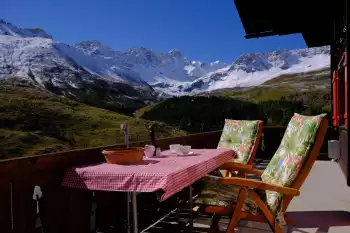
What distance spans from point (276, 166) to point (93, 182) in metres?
1.52

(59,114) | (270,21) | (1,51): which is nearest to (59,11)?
(1,51)

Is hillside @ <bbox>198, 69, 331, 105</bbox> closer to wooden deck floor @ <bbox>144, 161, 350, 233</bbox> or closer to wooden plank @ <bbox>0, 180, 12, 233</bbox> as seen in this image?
wooden deck floor @ <bbox>144, 161, 350, 233</bbox>

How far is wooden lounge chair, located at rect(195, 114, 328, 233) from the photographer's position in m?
2.54

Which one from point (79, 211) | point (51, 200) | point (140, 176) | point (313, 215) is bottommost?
point (313, 215)

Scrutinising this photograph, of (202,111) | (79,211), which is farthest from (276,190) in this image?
(202,111)

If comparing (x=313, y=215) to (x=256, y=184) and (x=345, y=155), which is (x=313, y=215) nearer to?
(x=256, y=184)

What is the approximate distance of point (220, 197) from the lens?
279 centimetres

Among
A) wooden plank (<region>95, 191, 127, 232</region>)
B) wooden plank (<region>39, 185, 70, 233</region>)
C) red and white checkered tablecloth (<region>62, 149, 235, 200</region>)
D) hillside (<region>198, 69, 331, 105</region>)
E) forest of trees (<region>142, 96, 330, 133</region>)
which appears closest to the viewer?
red and white checkered tablecloth (<region>62, 149, 235, 200</region>)

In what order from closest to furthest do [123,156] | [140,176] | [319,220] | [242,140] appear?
[140,176] < [123,156] < [319,220] < [242,140]

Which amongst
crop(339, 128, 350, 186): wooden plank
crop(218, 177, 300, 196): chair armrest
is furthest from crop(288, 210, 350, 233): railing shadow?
crop(218, 177, 300, 196): chair armrest

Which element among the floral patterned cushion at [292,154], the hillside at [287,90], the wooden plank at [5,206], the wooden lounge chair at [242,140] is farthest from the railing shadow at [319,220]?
the hillside at [287,90]

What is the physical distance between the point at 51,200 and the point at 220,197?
3.83 ft

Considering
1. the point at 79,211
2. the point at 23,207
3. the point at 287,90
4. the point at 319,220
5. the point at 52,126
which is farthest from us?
the point at 287,90

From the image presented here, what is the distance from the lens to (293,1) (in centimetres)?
604
